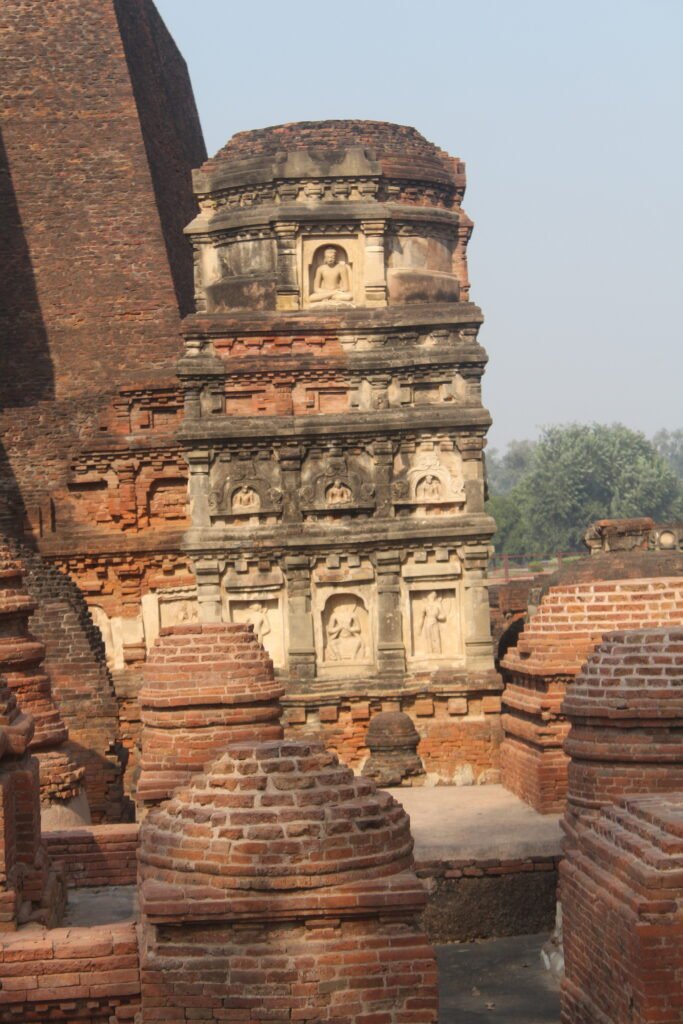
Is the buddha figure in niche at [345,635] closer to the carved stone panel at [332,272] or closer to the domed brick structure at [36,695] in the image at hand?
the carved stone panel at [332,272]

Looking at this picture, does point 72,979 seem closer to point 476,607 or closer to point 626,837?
point 626,837

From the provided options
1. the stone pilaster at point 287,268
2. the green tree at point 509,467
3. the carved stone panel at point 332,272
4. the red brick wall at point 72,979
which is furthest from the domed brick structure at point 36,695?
the green tree at point 509,467

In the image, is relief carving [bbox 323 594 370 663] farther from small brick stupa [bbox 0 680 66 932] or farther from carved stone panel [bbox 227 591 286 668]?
small brick stupa [bbox 0 680 66 932]

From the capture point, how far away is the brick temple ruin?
23.7ft

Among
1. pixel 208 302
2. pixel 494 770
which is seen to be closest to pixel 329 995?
pixel 494 770

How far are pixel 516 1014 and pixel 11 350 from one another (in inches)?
725

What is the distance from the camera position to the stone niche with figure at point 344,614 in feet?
66.1

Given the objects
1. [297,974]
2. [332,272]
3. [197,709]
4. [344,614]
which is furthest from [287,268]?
[297,974]

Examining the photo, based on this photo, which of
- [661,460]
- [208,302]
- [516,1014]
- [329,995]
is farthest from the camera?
[661,460]

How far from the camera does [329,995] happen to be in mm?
6914

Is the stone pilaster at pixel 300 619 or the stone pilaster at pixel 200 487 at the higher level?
the stone pilaster at pixel 200 487

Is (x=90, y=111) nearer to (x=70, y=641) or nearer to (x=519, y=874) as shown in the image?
(x=70, y=641)

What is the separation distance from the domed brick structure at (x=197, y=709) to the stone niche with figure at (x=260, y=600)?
7.84 meters

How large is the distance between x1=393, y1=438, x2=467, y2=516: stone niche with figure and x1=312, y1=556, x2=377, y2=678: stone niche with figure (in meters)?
0.99
